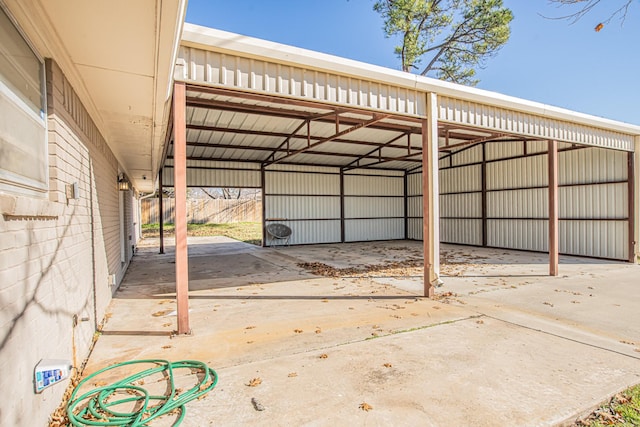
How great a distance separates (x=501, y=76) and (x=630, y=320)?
48.5 ft

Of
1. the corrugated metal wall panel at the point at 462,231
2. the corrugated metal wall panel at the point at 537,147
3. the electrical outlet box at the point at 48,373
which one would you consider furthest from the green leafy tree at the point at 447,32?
the electrical outlet box at the point at 48,373

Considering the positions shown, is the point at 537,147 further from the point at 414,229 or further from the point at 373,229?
the point at 373,229

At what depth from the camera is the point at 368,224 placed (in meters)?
15.1

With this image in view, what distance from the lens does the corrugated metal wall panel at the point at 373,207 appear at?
14.7 m

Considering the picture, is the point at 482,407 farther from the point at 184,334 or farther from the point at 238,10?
the point at 238,10

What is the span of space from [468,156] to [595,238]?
5013 millimetres

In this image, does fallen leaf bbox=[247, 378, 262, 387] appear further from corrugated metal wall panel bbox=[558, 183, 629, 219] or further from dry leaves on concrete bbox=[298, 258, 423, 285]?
corrugated metal wall panel bbox=[558, 183, 629, 219]

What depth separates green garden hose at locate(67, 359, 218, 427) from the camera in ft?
6.83

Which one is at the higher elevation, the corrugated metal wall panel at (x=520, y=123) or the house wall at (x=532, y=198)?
the corrugated metal wall panel at (x=520, y=123)

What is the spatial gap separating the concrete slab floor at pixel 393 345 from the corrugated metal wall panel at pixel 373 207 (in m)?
8.19

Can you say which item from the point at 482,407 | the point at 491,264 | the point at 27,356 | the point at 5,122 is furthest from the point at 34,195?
the point at 491,264

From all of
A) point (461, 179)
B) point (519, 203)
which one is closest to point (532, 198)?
point (519, 203)

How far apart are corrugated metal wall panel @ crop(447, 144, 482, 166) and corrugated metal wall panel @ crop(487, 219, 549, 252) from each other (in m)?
2.42

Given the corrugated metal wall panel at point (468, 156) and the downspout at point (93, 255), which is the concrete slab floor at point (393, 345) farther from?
the corrugated metal wall panel at point (468, 156)
